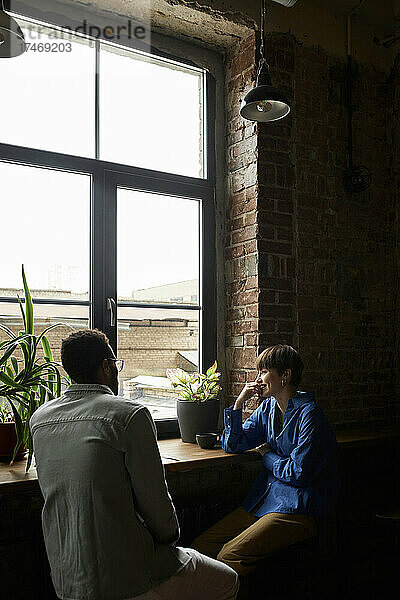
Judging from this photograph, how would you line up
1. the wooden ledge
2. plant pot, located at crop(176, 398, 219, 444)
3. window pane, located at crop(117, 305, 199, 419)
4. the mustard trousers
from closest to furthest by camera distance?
1. the wooden ledge
2. the mustard trousers
3. plant pot, located at crop(176, 398, 219, 444)
4. window pane, located at crop(117, 305, 199, 419)

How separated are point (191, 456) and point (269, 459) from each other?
0.42m

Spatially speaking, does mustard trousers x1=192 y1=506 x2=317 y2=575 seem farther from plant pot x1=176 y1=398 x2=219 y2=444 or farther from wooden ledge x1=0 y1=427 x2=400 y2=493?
plant pot x1=176 y1=398 x2=219 y2=444

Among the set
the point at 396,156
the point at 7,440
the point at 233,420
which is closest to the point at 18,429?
the point at 7,440

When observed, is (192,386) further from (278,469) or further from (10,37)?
(10,37)

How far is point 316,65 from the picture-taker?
14.1 feet

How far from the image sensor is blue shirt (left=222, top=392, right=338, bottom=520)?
126 inches

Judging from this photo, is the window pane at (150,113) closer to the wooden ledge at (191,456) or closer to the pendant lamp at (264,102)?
the pendant lamp at (264,102)

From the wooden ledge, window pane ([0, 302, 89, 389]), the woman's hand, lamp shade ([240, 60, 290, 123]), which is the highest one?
lamp shade ([240, 60, 290, 123])

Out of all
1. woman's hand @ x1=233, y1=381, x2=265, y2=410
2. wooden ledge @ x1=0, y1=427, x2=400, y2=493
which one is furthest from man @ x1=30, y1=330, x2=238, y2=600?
woman's hand @ x1=233, y1=381, x2=265, y2=410

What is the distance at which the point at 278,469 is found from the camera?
10.8 feet

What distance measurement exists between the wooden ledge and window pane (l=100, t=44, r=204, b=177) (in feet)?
5.55

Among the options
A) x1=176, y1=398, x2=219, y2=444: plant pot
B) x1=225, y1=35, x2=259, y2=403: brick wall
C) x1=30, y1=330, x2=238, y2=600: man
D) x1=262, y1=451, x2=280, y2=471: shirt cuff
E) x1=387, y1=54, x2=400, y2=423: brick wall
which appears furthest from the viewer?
x1=387, y1=54, x2=400, y2=423: brick wall

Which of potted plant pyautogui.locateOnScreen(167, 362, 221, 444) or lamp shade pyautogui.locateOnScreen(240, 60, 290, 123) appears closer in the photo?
lamp shade pyautogui.locateOnScreen(240, 60, 290, 123)

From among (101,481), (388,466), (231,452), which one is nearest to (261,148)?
(231,452)
